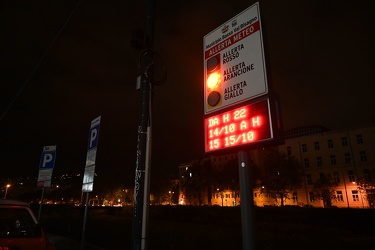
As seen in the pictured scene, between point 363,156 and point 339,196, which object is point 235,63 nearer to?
point 339,196

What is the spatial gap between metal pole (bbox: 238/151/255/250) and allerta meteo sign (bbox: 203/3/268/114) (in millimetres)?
1251

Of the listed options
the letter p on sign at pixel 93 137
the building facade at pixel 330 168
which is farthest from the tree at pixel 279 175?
the letter p on sign at pixel 93 137

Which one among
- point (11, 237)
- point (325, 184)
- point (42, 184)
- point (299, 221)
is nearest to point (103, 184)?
point (325, 184)

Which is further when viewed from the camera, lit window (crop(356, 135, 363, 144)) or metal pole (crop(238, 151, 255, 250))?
lit window (crop(356, 135, 363, 144))

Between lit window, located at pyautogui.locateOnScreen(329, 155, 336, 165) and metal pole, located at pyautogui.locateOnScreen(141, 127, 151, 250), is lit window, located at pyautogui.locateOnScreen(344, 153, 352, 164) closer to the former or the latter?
lit window, located at pyautogui.locateOnScreen(329, 155, 336, 165)

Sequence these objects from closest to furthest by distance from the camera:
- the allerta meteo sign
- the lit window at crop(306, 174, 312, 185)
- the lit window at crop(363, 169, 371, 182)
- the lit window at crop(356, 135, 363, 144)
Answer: the allerta meteo sign < the lit window at crop(363, 169, 371, 182) < the lit window at crop(356, 135, 363, 144) < the lit window at crop(306, 174, 312, 185)

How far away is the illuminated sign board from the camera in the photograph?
4.77m

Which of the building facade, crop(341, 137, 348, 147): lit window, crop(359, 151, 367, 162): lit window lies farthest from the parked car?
crop(341, 137, 348, 147): lit window

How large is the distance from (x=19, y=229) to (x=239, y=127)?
4799mm

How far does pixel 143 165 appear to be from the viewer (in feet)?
16.7

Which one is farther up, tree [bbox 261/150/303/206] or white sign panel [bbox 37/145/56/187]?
tree [bbox 261/150/303/206]

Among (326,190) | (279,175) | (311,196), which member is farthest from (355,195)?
(279,175)

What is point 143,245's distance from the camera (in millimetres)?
4715

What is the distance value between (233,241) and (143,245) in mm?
7676
